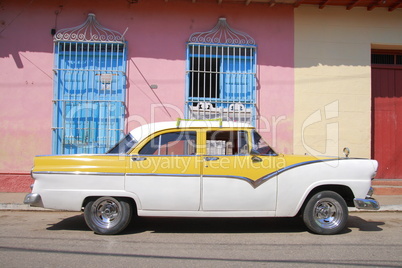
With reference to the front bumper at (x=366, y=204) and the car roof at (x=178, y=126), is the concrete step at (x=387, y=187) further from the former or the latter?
the car roof at (x=178, y=126)

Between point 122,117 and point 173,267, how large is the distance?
5818 millimetres

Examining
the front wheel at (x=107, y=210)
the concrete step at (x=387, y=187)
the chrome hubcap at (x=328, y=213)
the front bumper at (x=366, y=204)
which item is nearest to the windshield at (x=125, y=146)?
the front wheel at (x=107, y=210)

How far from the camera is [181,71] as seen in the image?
9750 mm

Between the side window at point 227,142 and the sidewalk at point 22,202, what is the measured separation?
3.51 meters

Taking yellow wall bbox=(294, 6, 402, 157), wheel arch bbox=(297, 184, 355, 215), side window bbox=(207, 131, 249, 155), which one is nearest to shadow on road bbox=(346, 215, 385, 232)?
wheel arch bbox=(297, 184, 355, 215)

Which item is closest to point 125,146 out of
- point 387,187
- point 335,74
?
point 335,74

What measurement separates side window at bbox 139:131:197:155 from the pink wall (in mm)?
3794

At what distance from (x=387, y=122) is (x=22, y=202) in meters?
9.39

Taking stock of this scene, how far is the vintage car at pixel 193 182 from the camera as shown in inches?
223

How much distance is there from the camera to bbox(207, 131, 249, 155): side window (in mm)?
5945

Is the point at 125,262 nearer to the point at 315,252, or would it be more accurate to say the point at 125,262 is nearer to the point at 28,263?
the point at 28,263

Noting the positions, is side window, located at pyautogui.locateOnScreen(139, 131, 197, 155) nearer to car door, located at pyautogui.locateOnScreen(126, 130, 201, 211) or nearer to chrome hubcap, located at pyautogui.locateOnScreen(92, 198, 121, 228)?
car door, located at pyautogui.locateOnScreen(126, 130, 201, 211)

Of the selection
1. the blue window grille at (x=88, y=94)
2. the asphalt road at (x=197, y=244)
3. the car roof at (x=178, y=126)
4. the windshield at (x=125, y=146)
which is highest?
the blue window grille at (x=88, y=94)

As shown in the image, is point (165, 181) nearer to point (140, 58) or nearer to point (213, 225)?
point (213, 225)
